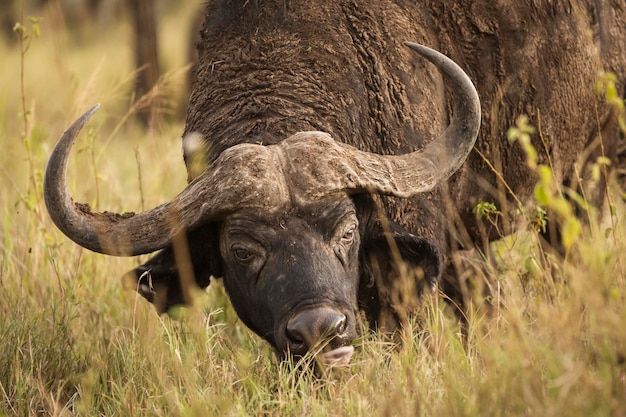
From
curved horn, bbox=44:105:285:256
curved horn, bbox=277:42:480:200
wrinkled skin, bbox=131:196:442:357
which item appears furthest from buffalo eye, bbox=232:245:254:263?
curved horn, bbox=277:42:480:200

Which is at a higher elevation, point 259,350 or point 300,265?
point 300,265

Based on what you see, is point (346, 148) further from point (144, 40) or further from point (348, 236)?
point (144, 40)

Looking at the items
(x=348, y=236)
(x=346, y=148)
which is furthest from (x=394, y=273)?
(x=346, y=148)

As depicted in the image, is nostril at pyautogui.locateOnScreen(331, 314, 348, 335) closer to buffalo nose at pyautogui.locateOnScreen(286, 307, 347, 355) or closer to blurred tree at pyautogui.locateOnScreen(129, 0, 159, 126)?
buffalo nose at pyautogui.locateOnScreen(286, 307, 347, 355)

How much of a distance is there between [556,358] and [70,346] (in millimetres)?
2609

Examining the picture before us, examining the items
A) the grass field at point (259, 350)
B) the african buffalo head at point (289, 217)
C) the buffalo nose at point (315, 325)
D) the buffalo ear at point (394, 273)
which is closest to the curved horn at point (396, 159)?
the african buffalo head at point (289, 217)

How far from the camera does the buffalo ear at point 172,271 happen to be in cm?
471

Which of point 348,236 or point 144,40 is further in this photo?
point 144,40

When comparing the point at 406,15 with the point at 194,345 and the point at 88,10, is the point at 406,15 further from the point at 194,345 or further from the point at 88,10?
the point at 88,10

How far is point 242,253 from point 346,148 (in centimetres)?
66

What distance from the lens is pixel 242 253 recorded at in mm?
4492

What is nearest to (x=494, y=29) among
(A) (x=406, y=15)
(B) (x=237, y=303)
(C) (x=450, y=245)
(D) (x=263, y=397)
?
(A) (x=406, y=15)

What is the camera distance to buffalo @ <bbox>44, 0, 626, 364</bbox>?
4277mm

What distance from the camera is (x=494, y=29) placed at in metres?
5.38
